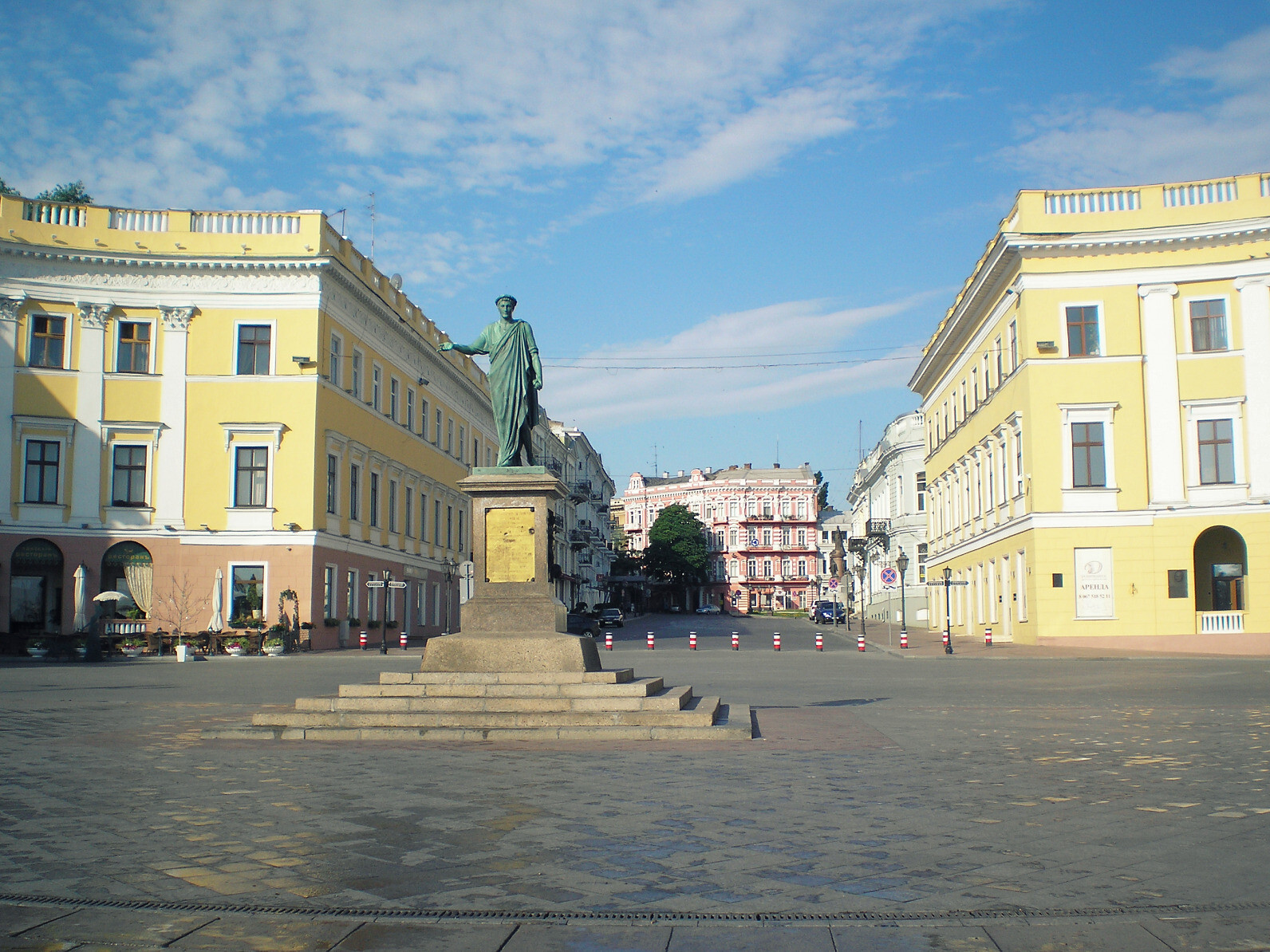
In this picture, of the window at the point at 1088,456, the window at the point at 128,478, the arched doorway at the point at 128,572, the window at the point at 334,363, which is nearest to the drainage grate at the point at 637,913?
the window at the point at 1088,456

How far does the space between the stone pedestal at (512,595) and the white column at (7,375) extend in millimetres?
28261

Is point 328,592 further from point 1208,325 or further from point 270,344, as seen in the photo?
point 1208,325

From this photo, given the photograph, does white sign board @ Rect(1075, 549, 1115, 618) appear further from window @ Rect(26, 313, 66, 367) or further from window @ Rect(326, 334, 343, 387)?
window @ Rect(26, 313, 66, 367)

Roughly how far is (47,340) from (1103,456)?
3439 centimetres

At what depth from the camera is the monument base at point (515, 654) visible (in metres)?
12.9

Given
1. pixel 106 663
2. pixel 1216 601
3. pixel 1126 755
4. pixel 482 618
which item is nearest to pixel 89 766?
pixel 482 618

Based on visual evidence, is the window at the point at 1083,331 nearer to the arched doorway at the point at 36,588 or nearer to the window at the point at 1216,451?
the window at the point at 1216,451

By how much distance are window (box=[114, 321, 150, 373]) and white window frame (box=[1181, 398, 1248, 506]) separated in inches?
1325

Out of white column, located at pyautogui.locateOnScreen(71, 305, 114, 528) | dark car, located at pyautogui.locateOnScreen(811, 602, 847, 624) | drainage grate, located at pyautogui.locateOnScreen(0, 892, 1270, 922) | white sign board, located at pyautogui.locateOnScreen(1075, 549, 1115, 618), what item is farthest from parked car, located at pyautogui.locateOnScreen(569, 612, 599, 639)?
drainage grate, located at pyautogui.locateOnScreen(0, 892, 1270, 922)

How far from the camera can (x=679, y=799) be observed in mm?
7883

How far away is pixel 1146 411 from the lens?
34.1 meters

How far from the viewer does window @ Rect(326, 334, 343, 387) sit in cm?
3891

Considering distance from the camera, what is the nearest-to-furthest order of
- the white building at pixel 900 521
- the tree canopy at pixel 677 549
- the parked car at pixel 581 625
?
1. the parked car at pixel 581 625
2. the white building at pixel 900 521
3. the tree canopy at pixel 677 549

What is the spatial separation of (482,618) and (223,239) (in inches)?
1130
